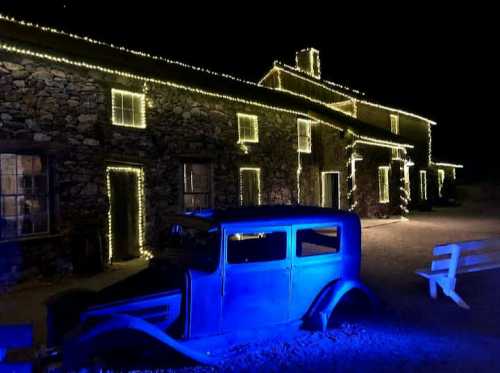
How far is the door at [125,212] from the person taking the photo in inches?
392

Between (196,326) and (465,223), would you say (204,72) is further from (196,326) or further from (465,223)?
(465,223)

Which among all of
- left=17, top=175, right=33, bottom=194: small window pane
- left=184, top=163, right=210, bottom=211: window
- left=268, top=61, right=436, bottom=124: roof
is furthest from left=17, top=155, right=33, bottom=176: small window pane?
left=268, top=61, right=436, bottom=124: roof

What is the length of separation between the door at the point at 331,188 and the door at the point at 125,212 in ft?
32.5

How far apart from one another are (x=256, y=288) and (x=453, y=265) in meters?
3.95

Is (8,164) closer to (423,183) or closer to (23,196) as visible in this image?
(23,196)

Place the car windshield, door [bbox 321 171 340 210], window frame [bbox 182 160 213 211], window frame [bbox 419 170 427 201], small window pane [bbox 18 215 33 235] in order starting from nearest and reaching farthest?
the car windshield, small window pane [bbox 18 215 33 235], window frame [bbox 182 160 213 211], door [bbox 321 171 340 210], window frame [bbox 419 170 427 201]

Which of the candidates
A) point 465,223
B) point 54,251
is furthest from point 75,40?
point 465,223

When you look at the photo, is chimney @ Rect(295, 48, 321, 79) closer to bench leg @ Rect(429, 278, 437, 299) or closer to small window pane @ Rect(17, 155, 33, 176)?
small window pane @ Rect(17, 155, 33, 176)

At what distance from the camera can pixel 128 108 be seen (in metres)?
10.4

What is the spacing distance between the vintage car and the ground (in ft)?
1.02

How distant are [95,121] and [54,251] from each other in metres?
3.17

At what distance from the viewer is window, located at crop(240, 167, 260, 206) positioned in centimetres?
1363

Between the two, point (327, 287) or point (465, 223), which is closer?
point (327, 287)

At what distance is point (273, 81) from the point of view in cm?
2362
